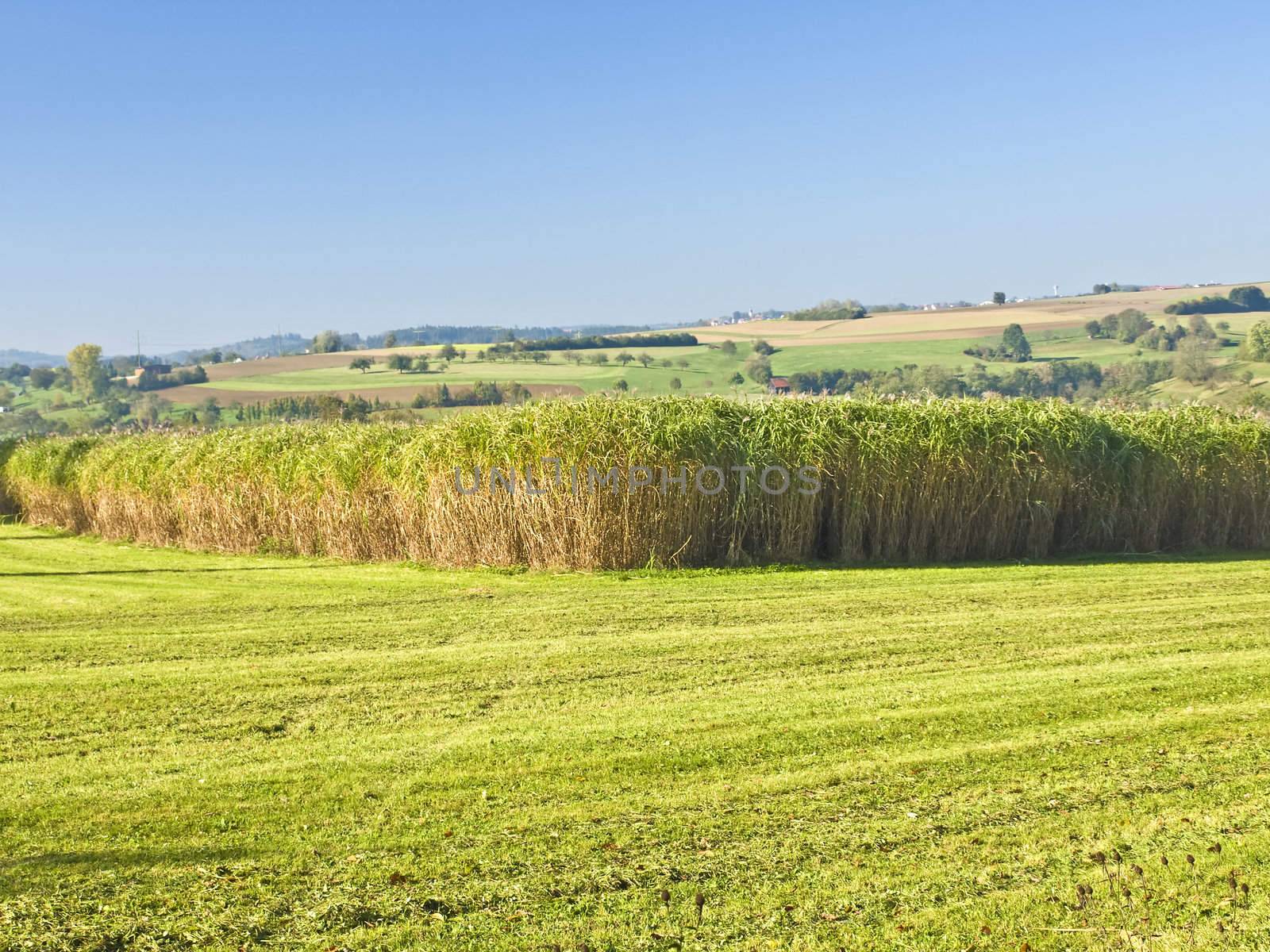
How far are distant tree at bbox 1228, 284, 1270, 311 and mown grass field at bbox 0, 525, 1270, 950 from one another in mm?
57862

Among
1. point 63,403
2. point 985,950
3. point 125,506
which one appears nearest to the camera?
point 985,950

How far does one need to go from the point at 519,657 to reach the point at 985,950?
18.1 feet

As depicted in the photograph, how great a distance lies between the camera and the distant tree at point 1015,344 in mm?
50312

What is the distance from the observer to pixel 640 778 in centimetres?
587

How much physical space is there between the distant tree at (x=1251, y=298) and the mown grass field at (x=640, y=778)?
5786 cm

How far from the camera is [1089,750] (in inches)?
243

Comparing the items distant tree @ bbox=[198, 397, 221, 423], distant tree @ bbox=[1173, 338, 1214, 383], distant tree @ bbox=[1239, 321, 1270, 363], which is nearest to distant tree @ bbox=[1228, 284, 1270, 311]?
distant tree @ bbox=[1173, 338, 1214, 383]

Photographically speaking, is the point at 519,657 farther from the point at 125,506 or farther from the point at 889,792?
the point at 125,506

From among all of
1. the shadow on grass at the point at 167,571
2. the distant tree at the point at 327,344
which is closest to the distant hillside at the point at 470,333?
the distant tree at the point at 327,344

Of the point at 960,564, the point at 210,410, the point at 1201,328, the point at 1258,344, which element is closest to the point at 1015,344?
the point at 1201,328

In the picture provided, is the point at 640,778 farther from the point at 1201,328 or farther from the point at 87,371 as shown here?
the point at 87,371

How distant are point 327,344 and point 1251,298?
57813 mm

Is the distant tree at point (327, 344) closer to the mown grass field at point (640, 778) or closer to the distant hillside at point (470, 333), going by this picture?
the distant hillside at point (470, 333)

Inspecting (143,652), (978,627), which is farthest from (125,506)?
(978,627)
